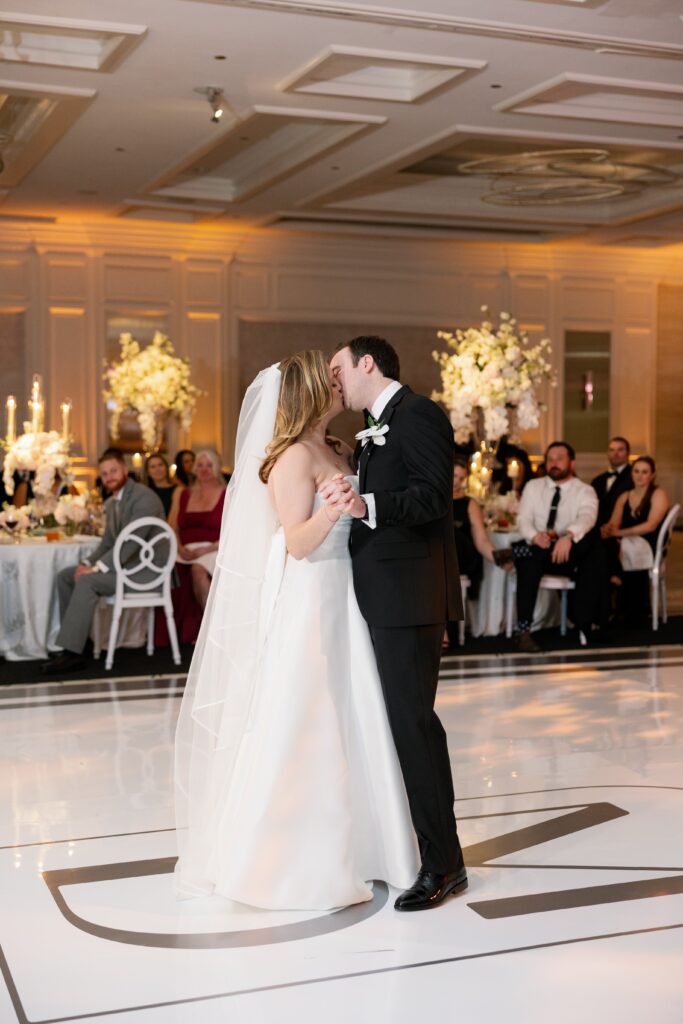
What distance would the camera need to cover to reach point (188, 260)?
15.4m

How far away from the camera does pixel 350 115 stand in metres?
9.87

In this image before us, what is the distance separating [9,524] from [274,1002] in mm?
6480

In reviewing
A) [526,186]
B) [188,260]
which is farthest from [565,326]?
[188,260]

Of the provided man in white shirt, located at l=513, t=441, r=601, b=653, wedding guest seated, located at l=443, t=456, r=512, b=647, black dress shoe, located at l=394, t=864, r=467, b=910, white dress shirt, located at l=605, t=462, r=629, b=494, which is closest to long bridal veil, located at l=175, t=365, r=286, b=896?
black dress shoe, located at l=394, t=864, r=467, b=910

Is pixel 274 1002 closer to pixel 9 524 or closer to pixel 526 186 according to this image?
pixel 9 524

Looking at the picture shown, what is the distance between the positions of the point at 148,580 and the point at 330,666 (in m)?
4.66

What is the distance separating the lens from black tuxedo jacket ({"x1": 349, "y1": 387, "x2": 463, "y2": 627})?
3693 mm

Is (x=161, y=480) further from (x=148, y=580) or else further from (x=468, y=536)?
(x=468, y=536)

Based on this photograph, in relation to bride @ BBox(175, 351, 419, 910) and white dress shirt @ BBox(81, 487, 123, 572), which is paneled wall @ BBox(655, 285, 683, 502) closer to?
white dress shirt @ BBox(81, 487, 123, 572)

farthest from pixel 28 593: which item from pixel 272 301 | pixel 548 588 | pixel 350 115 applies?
pixel 272 301

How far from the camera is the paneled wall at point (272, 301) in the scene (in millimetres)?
14906

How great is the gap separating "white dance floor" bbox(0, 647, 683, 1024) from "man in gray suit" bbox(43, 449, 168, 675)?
74.2 inches

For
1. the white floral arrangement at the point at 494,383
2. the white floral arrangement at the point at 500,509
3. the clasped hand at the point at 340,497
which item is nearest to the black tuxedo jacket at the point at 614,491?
the white floral arrangement at the point at 500,509

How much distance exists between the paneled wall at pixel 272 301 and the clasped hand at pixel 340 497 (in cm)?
1189
